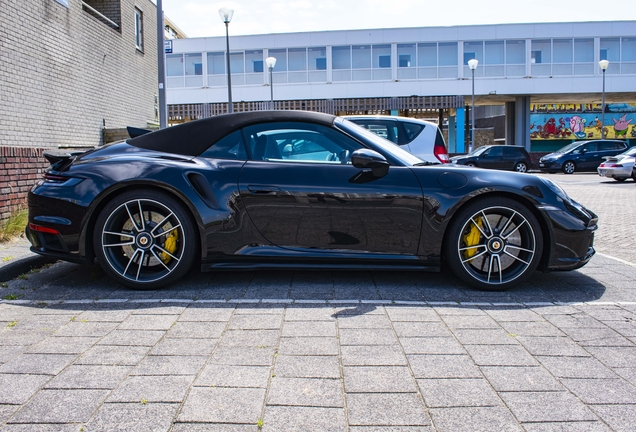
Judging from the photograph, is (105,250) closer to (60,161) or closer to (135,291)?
(135,291)

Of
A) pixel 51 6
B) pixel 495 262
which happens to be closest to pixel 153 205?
pixel 495 262

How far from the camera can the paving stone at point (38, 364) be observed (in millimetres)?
2674

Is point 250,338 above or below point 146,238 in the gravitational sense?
below

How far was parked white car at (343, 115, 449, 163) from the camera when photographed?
30.8 feet

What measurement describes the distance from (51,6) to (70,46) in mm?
1018

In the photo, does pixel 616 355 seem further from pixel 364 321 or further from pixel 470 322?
pixel 364 321

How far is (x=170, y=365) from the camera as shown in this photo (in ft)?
9.00

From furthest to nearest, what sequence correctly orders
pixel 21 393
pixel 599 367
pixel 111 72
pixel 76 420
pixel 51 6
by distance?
1. pixel 111 72
2. pixel 51 6
3. pixel 599 367
4. pixel 21 393
5. pixel 76 420

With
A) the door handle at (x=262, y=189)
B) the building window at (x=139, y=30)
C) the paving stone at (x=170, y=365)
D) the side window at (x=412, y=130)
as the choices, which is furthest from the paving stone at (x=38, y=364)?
the building window at (x=139, y=30)

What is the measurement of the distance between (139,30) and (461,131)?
25576 millimetres

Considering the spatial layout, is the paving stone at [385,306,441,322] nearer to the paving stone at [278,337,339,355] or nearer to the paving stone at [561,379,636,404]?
the paving stone at [278,337,339,355]

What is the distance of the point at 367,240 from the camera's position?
4.21m

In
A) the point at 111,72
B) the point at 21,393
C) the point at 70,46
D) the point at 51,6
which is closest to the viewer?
the point at 21,393

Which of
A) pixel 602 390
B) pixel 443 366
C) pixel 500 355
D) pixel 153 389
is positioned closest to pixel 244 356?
pixel 153 389
